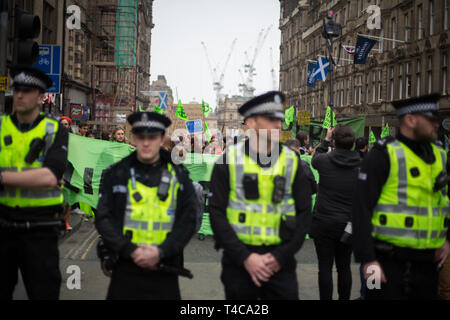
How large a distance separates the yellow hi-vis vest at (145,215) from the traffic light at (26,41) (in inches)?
160

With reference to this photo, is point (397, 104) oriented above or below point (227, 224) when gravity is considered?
above

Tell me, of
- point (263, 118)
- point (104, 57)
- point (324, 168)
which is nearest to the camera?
point (263, 118)

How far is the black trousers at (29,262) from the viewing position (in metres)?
3.77

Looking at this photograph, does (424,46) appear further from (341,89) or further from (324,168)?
(324,168)

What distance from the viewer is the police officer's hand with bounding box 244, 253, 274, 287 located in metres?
3.38

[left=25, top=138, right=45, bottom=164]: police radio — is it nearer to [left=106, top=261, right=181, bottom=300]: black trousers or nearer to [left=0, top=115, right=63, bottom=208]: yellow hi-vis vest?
[left=0, top=115, right=63, bottom=208]: yellow hi-vis vest

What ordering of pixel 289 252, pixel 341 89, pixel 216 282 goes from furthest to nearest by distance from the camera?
pixel 341 89 → pixel 216 282 → pixel 289 252

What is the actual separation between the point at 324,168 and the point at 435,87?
83.0 ft

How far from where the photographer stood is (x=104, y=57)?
47625 millimetres

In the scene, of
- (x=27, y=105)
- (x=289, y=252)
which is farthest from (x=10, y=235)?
(x=289, y=252)

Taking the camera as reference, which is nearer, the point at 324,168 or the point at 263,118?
the point at 263,118

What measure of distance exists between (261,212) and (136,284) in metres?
1.03

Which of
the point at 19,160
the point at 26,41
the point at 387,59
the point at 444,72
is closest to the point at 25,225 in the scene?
the point at 19,160

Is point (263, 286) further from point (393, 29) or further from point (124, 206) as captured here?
point (393, 29)
